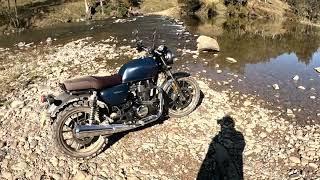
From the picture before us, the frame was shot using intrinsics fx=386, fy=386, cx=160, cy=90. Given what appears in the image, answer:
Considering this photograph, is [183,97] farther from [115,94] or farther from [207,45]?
[207,45]

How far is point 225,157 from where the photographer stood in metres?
8.52

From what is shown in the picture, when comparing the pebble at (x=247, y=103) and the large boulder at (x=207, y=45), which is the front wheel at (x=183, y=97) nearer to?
the pebble at (x=247, y=103)

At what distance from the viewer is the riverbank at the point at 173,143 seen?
26.6 ft

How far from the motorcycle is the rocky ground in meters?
0.45

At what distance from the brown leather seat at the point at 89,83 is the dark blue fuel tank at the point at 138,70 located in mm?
322

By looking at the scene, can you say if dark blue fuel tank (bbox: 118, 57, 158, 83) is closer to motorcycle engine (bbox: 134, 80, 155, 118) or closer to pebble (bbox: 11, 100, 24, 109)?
motorcycle engine (bbox: 134, 80, 155, 118)

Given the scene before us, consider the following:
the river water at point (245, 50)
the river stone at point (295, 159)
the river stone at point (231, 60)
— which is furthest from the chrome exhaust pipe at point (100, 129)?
the river stone at point (231, 60)

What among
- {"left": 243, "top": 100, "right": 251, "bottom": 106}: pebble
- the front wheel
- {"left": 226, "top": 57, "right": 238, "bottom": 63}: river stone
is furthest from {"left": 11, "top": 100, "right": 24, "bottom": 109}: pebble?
{"left": 226, "top": 57, "right": 238, "bottom": 63}: river stone

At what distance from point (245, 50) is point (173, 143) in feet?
38.5

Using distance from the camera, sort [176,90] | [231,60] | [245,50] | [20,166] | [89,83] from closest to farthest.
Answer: [89,83]
[20,166]
[176,90]
[231,60]
[245,50]

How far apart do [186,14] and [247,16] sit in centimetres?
574

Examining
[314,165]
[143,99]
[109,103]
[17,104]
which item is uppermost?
[109,103]

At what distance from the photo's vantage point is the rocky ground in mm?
8086

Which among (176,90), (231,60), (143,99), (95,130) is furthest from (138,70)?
(231,60)
